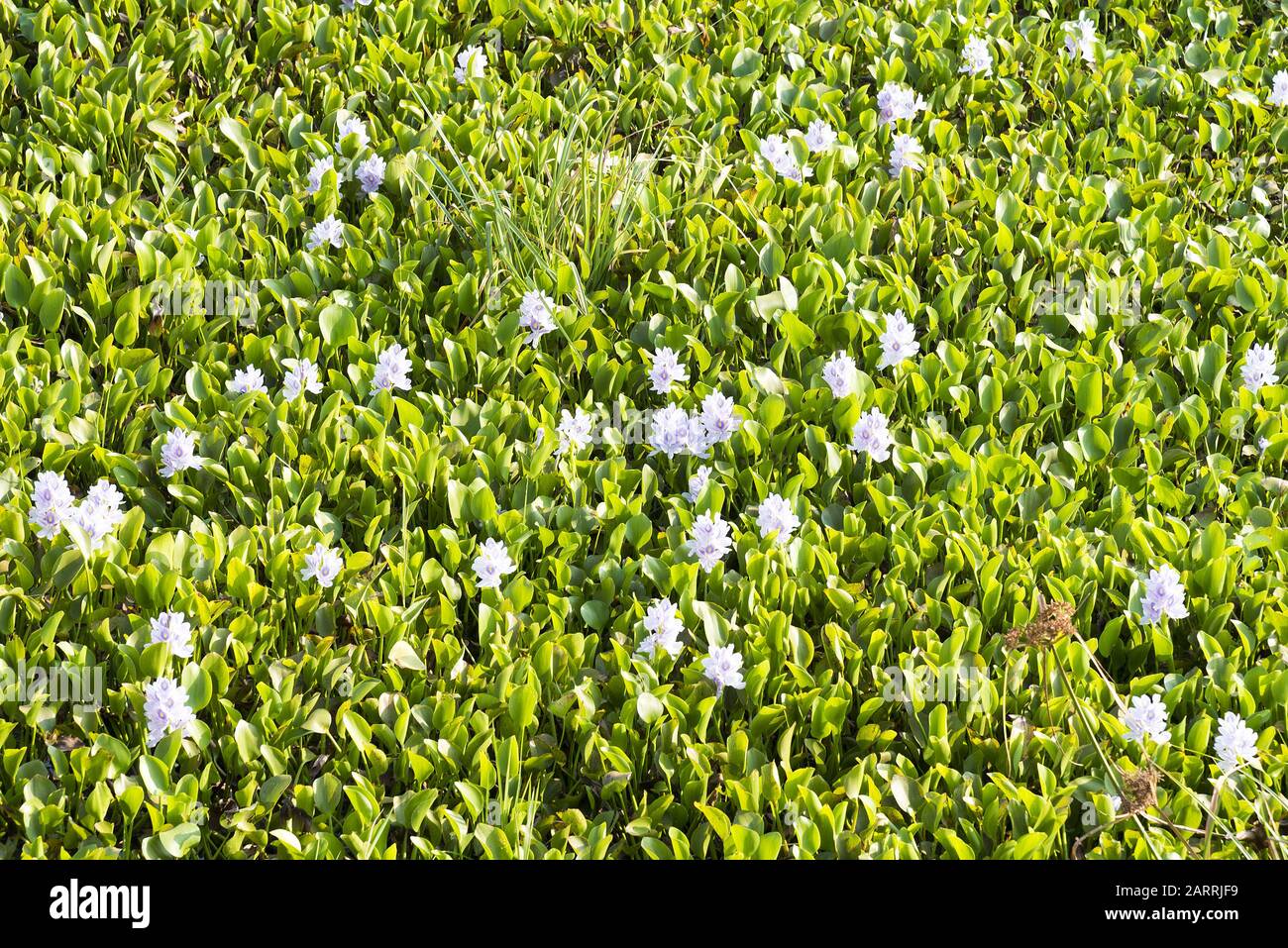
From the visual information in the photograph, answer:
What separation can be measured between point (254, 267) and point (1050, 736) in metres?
2.50

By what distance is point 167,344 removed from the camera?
376 cm

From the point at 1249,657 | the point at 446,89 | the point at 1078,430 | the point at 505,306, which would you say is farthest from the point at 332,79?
the point at 1249,657

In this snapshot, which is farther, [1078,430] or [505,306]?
[505,306]

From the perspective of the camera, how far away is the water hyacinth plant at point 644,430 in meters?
2.77

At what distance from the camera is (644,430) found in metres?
3.58

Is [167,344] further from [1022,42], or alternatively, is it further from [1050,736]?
[1022,42]

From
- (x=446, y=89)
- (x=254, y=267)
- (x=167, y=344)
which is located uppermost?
(x=446, y=89)
